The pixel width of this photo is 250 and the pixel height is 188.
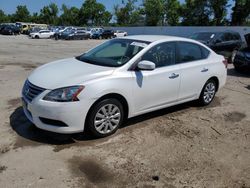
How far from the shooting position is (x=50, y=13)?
3652 inches

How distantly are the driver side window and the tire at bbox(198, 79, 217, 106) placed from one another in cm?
130

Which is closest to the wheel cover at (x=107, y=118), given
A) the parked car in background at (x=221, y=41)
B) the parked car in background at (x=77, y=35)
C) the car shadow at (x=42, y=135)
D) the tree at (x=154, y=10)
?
the car shadow at (x=42, y=135)

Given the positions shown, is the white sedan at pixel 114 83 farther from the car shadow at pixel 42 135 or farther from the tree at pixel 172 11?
the tree at pixel 172 11

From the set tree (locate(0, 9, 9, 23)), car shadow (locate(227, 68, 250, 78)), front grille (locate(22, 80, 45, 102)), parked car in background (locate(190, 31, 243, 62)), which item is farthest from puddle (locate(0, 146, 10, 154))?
tree (locate(0, 9, 9, 23))

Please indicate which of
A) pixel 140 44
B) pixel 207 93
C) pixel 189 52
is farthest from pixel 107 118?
pixel 207 93

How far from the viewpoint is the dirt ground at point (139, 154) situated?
145 inches

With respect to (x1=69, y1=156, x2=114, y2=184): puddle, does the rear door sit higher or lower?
higher

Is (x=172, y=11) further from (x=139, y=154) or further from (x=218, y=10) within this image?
(x=139, y=154)

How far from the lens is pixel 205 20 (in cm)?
5103

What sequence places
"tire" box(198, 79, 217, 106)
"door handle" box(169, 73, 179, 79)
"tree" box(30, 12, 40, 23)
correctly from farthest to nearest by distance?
"tree" box(30, 12, 40, 23) < "tire" box(198, 79, 217, 106) < "door handle" box(169, 73, 179, 79)

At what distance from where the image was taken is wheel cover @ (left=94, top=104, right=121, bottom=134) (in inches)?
185

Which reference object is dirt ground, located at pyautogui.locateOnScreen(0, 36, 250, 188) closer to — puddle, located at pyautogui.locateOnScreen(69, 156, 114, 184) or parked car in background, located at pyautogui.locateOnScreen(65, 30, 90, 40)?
puddle, located at pyautogui.locateOnScreen(69, 156, 114, 184)

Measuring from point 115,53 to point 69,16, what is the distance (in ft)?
273

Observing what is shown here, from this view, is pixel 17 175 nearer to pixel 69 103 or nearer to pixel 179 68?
pixel 69 103
